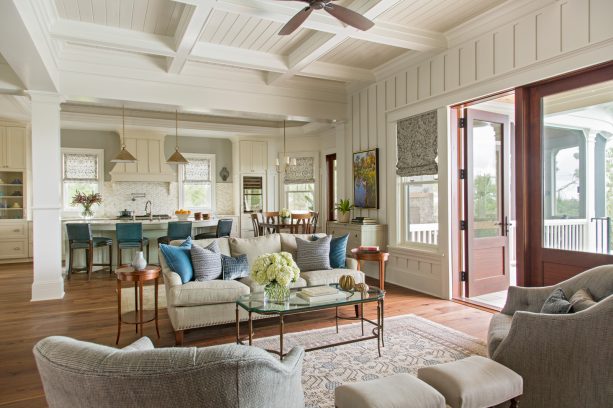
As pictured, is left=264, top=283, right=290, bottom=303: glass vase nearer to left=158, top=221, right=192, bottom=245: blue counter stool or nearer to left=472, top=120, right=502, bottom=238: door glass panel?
left=472, top=120, right=502, bottom=238: door glass panel

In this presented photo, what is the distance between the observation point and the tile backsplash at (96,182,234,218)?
31.1 ft

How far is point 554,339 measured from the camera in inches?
90.4

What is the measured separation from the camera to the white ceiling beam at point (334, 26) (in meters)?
3.89

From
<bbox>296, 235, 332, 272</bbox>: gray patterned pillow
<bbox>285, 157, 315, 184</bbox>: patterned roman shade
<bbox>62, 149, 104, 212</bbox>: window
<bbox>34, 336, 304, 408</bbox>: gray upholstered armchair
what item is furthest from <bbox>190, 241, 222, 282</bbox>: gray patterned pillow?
<bbox>62, 149, 104, 212</bbox>: window

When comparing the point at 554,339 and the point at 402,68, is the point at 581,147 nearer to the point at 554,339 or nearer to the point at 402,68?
the point at 554,339

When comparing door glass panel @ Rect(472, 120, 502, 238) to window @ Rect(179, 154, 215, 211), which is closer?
door glass panel @ Rect(472, 120, 502, 238)

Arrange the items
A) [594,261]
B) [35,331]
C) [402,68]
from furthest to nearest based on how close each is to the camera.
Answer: [402,68] → [35,331] → [594,261]

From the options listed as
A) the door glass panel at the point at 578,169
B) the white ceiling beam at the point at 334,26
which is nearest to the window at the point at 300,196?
the white ceiling beam at the point at 334,26

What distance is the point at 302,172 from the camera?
981 cm

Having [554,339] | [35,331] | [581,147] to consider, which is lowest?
[35,331]

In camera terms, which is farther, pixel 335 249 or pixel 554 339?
pixel 335 249

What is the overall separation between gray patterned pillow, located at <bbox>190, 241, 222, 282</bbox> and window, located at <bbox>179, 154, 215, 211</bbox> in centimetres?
622

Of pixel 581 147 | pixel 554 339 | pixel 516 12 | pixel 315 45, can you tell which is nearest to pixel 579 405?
pixel 554 339

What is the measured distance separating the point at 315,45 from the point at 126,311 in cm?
394
